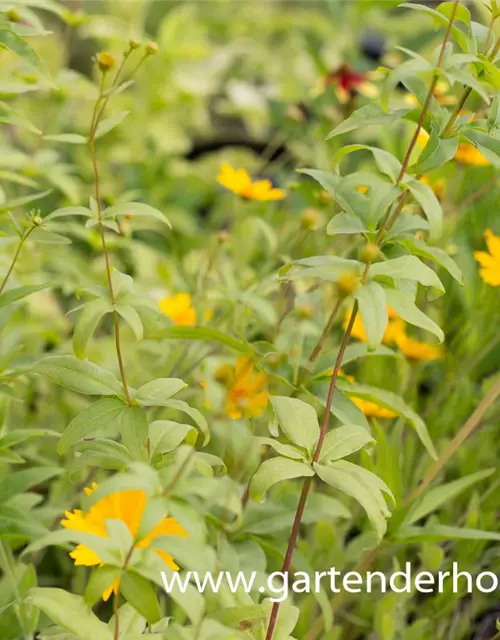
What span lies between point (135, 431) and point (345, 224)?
161 mm

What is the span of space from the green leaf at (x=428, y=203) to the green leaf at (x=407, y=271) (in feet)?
0.06

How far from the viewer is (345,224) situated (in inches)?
18.5

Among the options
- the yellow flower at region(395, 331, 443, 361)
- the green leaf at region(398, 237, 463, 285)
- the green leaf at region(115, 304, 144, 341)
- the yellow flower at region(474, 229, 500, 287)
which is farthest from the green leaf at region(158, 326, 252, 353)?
A: the yellow flower at region(395, 331, 443, 361)

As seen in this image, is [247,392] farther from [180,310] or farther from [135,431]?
[180,310]

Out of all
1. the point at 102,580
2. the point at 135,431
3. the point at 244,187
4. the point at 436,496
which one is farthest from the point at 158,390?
the point at 244,187

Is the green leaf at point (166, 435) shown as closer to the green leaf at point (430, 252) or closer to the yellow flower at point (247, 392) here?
the yellow flower at point (247, 392)

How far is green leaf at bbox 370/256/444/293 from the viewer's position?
1.48 ft

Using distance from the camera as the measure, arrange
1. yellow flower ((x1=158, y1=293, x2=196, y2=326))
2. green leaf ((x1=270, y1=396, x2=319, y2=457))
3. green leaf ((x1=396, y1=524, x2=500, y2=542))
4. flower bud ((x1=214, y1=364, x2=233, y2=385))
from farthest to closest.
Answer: yellow flower ((x1=158, y1=293, x2=196, y2=326)), green leaf ((x1=396, y1=524, x2=500, y2=542)), green leaf ((x1=270, y1=396, x2=319, y2=457)), flower bud ((x1=214, y1=364, x2=233, y2=385))

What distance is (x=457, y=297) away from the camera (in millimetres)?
1026

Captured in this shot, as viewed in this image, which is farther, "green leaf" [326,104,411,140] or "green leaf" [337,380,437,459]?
"green leaf" [337,380,437,459]

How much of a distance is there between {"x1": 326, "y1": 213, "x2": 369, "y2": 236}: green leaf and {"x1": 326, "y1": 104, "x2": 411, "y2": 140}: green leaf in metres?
0.04

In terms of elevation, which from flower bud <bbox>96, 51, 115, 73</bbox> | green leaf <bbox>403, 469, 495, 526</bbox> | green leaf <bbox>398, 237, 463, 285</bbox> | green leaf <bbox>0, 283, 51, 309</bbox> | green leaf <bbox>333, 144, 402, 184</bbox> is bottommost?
green leaf <bbox>403, 469, 495, 526</bbox>

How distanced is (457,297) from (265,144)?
700 mm

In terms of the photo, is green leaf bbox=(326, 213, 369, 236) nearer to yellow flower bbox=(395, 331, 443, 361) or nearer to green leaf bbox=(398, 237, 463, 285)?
green leaf bbox=(398, 237, 463, 285)
